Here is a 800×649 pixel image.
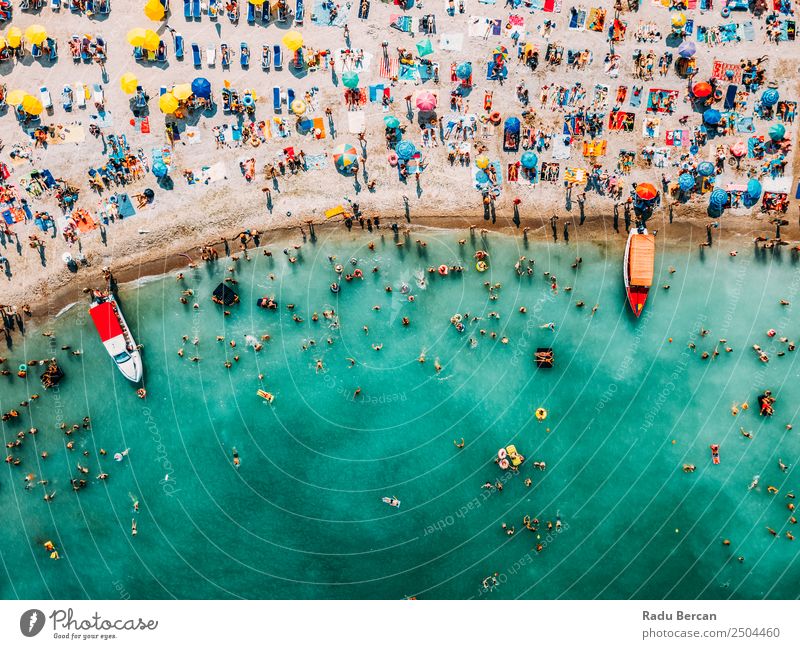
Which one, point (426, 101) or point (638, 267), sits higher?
point (426, 101)

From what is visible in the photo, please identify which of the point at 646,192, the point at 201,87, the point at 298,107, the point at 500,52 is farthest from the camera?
the point at 500,52

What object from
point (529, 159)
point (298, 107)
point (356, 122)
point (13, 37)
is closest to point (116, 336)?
point (298, 107)

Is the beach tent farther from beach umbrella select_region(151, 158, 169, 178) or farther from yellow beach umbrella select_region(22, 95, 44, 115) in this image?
yellow beach umbrella select_region(22, 95, 44, 115)

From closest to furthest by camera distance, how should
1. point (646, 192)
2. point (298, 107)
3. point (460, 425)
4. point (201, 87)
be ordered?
1. point (646, 192)
2. point (201, 87)
3. point (298, 107)
4. point (460, 425)

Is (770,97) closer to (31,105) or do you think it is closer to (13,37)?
(31,105)

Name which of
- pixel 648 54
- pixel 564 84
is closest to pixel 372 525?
pixel 564 84
